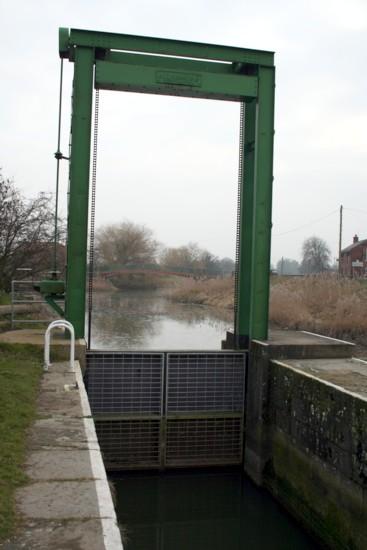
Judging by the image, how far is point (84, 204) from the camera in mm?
8148

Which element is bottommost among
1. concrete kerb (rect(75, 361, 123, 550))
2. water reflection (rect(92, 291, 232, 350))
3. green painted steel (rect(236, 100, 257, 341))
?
water reflection (rect(92, 291, 232, 350))

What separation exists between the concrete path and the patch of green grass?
67 millimetres

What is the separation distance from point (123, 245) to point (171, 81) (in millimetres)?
37263

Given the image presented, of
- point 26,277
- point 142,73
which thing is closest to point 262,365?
point 142,73

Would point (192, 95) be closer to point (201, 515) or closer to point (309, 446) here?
point (309, 446)

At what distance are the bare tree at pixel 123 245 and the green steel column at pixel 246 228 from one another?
118ft

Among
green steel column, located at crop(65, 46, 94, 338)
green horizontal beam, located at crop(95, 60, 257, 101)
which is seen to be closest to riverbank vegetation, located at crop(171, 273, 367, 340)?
green horizontal beam, located at crop(95, 60, 257, 101)

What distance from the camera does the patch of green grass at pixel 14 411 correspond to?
314 cm

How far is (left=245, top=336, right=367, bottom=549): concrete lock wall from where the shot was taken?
561cm

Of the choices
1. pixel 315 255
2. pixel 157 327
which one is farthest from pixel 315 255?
pixel 157 327

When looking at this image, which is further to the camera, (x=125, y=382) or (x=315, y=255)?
(x=315, y=255)

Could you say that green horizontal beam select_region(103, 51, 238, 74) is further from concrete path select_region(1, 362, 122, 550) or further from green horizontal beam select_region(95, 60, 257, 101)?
concrete path select_region(1, 362, 122, 550)

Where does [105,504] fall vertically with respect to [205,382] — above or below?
above

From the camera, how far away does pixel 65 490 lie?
3303mm
